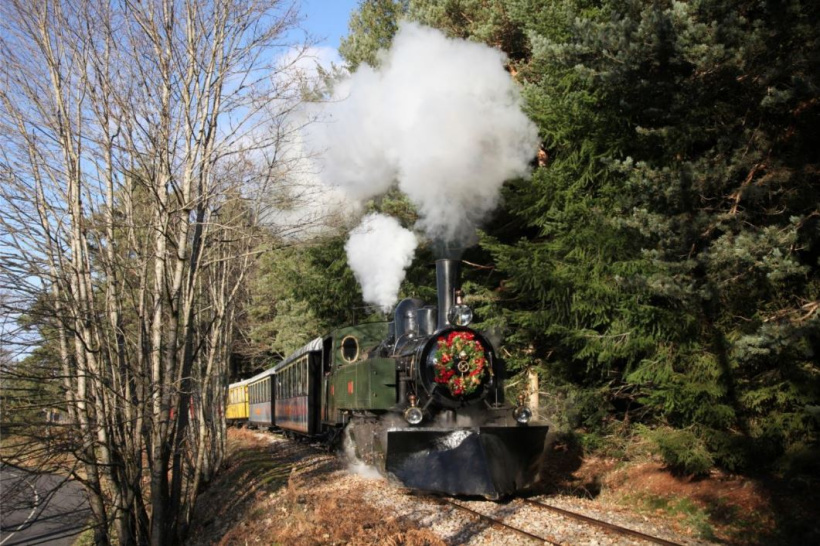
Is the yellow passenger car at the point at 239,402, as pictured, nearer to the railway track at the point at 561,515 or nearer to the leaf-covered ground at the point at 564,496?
the leaf-covered ground at the point at 564,496

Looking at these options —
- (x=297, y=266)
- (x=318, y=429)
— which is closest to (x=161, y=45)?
(x=318, y=429)

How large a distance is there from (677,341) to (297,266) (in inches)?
526

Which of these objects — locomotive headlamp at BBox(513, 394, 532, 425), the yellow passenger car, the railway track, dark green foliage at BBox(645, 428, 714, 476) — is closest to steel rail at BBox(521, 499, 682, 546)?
the railway track

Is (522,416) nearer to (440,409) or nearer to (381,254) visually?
(440,409)

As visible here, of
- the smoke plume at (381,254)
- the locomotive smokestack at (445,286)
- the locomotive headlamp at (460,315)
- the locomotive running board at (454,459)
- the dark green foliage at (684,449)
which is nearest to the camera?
the locomotive running board at (454,459)

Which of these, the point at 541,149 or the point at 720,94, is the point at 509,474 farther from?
the point at 541,149

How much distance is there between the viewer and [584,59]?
362 inches

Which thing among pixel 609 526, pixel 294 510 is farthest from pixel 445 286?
pixel 609 526

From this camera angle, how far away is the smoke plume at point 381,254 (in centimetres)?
1402

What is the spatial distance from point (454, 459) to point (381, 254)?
6.27m

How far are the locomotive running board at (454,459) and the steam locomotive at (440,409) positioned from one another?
0.01 meters

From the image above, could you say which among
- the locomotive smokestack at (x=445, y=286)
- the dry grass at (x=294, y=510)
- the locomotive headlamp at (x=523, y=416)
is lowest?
the dry grass at (x=294, y=510)

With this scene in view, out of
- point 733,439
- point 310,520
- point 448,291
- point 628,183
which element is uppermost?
point 628,183

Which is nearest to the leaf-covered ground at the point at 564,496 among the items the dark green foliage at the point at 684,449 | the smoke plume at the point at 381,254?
the dark green foliage at the point at 684,449
